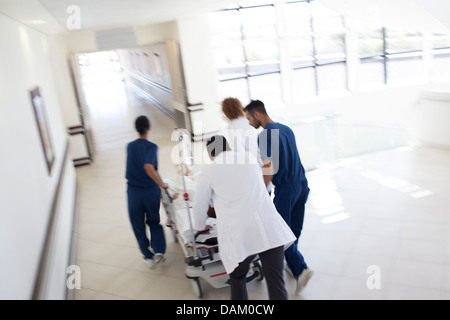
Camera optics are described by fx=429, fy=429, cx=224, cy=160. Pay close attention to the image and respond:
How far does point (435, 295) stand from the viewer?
12.1 ft

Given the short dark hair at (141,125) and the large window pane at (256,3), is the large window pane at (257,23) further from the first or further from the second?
the short dark hair at (141,125)

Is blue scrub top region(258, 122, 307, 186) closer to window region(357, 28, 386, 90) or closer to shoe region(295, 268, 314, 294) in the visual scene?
shoe region(295, 268, 314, 294)

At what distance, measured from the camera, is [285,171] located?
384 cm

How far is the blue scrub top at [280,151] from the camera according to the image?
12.5 ft

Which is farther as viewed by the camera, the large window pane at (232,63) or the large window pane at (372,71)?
the large window pane at (372,71)

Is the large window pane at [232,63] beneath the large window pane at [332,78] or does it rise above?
above

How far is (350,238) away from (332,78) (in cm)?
938

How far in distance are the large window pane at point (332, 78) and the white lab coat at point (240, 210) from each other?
1030 cm

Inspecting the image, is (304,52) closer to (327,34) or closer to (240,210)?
(327,34)

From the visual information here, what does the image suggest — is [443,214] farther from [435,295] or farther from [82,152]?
[82,152]
